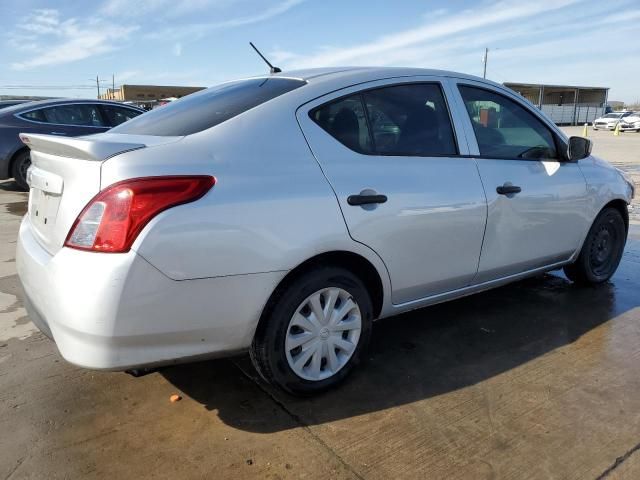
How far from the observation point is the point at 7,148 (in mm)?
8375

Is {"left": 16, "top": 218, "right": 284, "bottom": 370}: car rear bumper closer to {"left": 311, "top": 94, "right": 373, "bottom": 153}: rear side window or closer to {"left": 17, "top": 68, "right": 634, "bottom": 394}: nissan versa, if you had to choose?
{"left": 17, "top": 68, "right": 634, "bottom": 394}: nissan versa

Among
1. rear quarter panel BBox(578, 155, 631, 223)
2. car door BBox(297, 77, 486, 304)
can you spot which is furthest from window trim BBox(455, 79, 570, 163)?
rear quarter panel BBox(578, 155, 631, 223)

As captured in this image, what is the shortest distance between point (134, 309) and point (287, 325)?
0.71 meters

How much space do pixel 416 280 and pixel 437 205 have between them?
0.43 metres

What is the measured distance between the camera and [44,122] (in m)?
8.61

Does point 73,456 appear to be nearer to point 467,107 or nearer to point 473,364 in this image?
point 473,364

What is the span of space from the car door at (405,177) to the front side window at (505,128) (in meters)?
0.22

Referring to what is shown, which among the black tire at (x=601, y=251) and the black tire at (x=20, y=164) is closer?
the black tire at (x=601, y=251)

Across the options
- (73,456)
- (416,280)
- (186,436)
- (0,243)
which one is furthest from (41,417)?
(0,243)

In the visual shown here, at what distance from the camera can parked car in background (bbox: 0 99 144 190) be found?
837 centimetres

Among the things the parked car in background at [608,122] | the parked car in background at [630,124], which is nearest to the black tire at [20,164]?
the parked car in background at [630,124]

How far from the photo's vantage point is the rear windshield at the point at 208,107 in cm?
261

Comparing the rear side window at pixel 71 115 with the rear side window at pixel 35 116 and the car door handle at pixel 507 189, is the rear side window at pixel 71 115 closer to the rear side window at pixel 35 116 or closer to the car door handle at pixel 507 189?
the rear side window at pixel 35 116

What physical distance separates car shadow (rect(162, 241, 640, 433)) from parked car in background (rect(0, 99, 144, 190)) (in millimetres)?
6661
